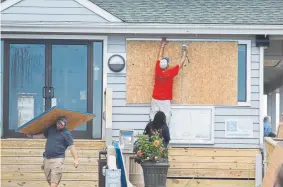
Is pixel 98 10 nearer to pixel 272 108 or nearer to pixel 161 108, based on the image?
pixel 161 108

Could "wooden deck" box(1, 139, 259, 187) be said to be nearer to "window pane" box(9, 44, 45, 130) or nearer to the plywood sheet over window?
"window pane" box(9, 44, 45, 130)

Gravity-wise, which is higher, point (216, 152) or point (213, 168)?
point (216, 152)

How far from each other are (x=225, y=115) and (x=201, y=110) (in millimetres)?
476

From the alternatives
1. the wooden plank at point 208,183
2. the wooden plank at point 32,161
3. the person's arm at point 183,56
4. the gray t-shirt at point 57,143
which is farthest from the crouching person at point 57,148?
the person's arm at point 183,56

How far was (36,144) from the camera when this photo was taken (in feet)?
42.5

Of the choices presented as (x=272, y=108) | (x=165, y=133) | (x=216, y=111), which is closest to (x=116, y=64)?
(x=165, y=133)

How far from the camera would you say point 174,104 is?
13.7m

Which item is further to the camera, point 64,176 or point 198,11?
point 198,11

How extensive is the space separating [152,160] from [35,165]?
229 centimetres

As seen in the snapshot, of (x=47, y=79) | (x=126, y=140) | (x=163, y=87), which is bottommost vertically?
(x=126, y=140)

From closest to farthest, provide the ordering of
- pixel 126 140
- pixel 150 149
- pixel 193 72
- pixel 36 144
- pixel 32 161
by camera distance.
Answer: pixel 150 149 < pixel 126 140 < pixel 32 161 < pixel 36 144 < pixel 193 72

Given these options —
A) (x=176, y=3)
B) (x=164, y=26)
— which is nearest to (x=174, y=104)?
(x=164, y=26)

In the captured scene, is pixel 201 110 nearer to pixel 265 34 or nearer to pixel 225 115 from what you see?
pixel 225 115

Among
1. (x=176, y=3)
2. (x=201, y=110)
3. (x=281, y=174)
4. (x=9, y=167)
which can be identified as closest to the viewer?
(x=281, y=174)
